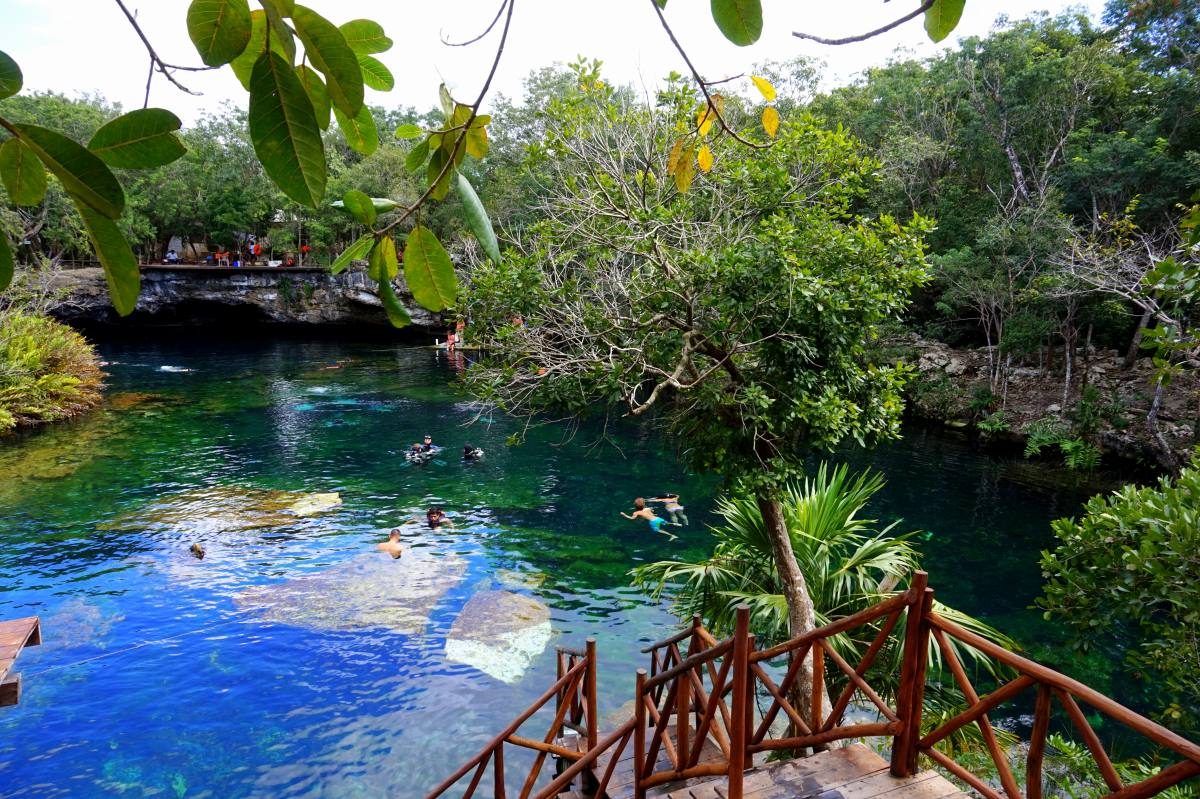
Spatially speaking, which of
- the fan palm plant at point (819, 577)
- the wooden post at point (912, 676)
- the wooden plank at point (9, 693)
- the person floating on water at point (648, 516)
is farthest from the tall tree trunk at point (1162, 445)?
the wooden plank at point (9, 693)

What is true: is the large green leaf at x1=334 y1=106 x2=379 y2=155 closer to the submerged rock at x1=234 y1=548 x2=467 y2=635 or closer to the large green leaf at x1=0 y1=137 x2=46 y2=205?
the large green leaf at x1=0 y1=137 x2=46 y2=205

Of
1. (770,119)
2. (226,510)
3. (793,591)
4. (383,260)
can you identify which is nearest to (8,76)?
(383,260)

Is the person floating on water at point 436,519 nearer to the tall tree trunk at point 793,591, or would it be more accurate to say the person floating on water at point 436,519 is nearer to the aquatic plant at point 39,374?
the tall tree trunk at point 793,591

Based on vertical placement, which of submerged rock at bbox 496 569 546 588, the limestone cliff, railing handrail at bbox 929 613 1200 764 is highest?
the limestone cliff

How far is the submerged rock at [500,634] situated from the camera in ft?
26.5

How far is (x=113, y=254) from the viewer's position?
2.17 ft

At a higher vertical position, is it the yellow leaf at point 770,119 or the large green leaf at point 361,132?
the yellow leaf at point 770,119

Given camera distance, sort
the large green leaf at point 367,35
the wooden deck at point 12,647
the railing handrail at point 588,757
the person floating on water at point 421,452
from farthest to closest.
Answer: the person floating on water at point 421,452, the wooden deck at point 12,647, the railing handrail at point 588,757, the large green leaf at point 367,35

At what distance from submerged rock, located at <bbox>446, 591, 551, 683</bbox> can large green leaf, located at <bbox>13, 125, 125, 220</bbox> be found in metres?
7.91

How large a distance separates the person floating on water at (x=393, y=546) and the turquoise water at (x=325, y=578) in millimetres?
193

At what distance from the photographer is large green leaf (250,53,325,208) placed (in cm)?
61

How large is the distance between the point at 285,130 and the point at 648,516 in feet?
38.3

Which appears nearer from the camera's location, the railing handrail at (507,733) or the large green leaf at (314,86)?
the large green leaf at (314,86)

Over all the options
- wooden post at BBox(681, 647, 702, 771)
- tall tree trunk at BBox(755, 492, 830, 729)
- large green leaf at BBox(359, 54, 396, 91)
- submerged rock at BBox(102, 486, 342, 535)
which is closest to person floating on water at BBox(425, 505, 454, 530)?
submerged rock at BBox(102, 486, 342, 535)
